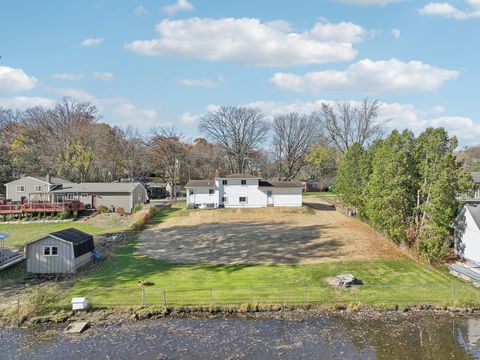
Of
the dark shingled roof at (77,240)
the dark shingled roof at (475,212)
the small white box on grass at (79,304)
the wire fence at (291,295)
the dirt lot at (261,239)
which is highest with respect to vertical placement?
the dark shingled roof at (475,212)

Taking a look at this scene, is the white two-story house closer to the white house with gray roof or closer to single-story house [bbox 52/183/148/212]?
single-story house [bbox 52/183/148/212]

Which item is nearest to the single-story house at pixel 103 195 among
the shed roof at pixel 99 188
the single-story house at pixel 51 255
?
the shed roof at pixel 99 188

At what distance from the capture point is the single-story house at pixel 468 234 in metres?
33.1

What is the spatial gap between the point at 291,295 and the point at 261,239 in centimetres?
1717

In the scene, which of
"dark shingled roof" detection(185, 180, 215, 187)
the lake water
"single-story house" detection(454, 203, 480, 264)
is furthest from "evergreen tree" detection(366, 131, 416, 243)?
"dark shingled roof" detection(185, 180, 215, 187)

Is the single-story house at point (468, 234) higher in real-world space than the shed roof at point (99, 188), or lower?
lower

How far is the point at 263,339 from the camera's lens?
2167 centimetres

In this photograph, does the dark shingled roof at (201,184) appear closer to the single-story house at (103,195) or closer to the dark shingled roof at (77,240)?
the single-story house at (103,195)

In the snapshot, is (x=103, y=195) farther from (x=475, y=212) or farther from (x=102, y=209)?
(x=475, y=212)

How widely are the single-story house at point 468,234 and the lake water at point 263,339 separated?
34.3 feet

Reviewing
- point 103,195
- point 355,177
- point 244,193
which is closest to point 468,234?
point 355,177

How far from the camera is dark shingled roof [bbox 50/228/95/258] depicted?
32.6 metres

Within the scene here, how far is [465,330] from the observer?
2262 cm

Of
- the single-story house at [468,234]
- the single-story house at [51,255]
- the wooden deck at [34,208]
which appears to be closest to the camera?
the single-story house at [51,255]
